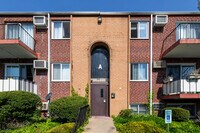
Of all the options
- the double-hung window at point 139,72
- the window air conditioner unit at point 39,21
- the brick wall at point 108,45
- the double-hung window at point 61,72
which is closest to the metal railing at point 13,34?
the window air conditioner unit at point 39,21

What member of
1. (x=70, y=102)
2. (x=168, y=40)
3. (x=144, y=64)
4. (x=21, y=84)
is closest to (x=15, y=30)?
(x=21, y=84)

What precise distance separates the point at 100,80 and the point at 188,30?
6.80 metres

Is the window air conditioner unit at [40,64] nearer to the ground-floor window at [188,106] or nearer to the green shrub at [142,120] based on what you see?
the green shrub at [142,120]

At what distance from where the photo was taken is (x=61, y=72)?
19188 millimetres

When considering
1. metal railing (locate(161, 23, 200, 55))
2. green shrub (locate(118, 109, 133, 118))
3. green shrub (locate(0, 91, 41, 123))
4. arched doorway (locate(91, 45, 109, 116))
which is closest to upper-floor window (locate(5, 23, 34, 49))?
green shrub (locate(0, 91, 41, 123))

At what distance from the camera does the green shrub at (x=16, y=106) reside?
1445 centimetres

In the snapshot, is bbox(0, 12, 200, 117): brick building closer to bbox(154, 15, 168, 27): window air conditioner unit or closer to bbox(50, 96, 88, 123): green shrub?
bbox(154, 15, 168, 27): window air conditioner unit

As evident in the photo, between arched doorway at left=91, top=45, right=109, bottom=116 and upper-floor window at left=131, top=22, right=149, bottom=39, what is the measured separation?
223 centimetres

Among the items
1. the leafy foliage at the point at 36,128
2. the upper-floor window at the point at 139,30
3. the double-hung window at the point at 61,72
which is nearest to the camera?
the leafy foliage at the point at 36,128

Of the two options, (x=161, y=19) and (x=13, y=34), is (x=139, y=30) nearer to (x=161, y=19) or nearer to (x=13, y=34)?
(x=161, y=19)

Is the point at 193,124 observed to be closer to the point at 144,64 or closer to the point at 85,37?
the point at 144,64

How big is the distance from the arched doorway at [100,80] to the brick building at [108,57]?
68 millimetres

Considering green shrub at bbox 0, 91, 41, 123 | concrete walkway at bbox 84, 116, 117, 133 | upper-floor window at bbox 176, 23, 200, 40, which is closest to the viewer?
concrete walkway at bbox 84, 116, 117, 133

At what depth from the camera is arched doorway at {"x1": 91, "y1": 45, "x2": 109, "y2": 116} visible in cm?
1927
